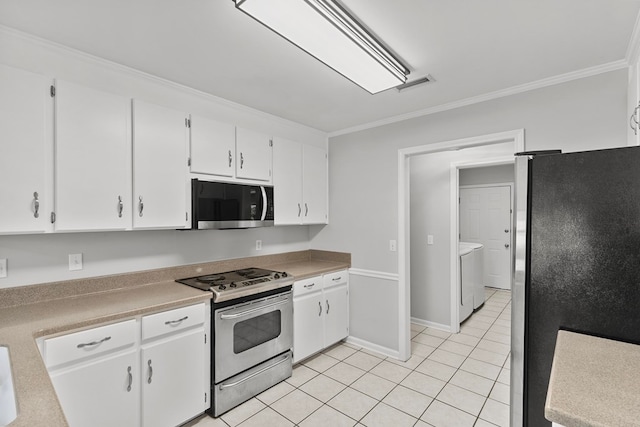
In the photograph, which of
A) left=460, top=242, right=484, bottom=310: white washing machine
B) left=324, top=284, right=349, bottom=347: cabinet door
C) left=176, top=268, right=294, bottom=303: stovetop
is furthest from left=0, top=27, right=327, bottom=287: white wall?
left=460, top=242, right=484, bottom=310: white washing machine

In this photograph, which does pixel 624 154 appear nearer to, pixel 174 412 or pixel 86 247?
pixel 174 412

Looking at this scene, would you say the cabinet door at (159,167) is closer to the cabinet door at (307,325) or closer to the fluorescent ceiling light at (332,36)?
the fluorescent ceiling light at (332,36)

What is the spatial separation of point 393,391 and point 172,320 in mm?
1871

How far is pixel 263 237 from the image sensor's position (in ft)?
11.3

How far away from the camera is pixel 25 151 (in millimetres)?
1727

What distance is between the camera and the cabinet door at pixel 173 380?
193cm

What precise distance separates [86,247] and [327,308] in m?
2.20

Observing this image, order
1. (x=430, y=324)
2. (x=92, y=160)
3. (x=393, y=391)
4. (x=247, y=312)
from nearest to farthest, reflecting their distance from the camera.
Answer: (x=92, y=160)
(x=247, y=312)
(x=393, y=391)
(x=430, y=324)

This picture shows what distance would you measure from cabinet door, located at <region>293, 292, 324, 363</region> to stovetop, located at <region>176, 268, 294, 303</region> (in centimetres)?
33

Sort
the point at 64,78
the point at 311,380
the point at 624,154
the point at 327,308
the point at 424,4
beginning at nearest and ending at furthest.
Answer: the point at 624,154 < the point at 424,4 < the point at 64,78 < the point at 311,380 < the point at 327,308

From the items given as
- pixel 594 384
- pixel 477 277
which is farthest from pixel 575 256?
pixel 477 277

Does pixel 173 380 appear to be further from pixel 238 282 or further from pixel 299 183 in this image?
pixel 299 183

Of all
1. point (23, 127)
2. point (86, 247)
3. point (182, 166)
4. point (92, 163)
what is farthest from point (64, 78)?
point (86, 247)

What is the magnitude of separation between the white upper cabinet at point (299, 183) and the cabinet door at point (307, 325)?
2.73 feet
